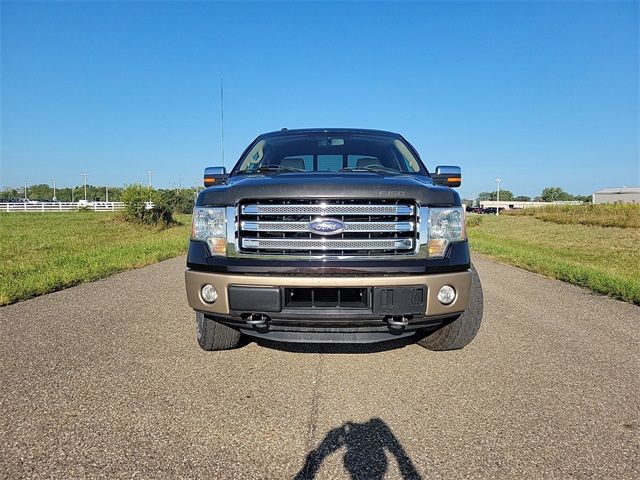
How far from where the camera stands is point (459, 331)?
3.53 m

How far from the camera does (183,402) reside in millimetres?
2746

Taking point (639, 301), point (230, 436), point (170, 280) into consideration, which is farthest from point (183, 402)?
point (639, 301)

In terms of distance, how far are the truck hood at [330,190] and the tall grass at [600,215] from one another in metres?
30.3

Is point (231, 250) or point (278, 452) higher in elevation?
point (231, 250)

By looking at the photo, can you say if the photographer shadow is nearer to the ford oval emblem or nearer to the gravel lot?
the gravel lot

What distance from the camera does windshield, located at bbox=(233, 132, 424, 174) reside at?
4.72 meters

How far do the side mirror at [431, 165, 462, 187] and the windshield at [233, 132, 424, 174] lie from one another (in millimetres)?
454

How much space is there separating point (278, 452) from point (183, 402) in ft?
2.69

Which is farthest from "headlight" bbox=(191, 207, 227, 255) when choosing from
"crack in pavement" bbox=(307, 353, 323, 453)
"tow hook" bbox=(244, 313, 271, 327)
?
"crack in pavement" bbox=(307, 353, 323, 453)

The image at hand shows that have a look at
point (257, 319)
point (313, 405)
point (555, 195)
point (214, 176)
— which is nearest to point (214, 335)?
point (257, 319)

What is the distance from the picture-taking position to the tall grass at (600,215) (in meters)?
29.6

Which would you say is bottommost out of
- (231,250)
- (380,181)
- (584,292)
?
(584,292)

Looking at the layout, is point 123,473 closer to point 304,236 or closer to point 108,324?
point 304,236

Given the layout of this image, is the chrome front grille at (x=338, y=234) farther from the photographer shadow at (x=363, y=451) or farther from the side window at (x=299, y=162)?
the side window at (x=299, y=162)
